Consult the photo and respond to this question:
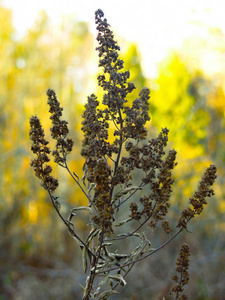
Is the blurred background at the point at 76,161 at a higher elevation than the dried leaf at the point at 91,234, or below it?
higher

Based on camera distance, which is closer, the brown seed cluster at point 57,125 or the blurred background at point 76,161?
the brown seed cluster at point 57,125

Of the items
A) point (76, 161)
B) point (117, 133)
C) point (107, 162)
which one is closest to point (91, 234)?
point (107, 162)

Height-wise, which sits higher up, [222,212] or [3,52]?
[3,52]

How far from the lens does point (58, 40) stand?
481 inches

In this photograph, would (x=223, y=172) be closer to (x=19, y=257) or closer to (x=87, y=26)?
(x=19, y=257)

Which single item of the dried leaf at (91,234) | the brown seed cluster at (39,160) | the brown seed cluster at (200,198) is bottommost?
the dried leaf at (91,234)

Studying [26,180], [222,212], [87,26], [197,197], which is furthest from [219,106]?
[87,26]

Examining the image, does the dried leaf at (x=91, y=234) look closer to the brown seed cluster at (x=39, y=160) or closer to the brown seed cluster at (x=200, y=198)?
the brown seed cluster at (x=39, y=160)

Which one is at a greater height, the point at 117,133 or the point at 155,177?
the point at 117,133

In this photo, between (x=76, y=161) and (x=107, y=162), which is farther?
(x=76, y=161)

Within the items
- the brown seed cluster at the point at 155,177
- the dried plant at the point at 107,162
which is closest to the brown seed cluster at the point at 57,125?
the dried plant at the point at 107,162

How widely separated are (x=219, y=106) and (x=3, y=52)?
6206 millimetres

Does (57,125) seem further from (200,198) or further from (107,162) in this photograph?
(200,198)

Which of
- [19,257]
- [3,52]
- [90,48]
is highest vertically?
[90,48]
